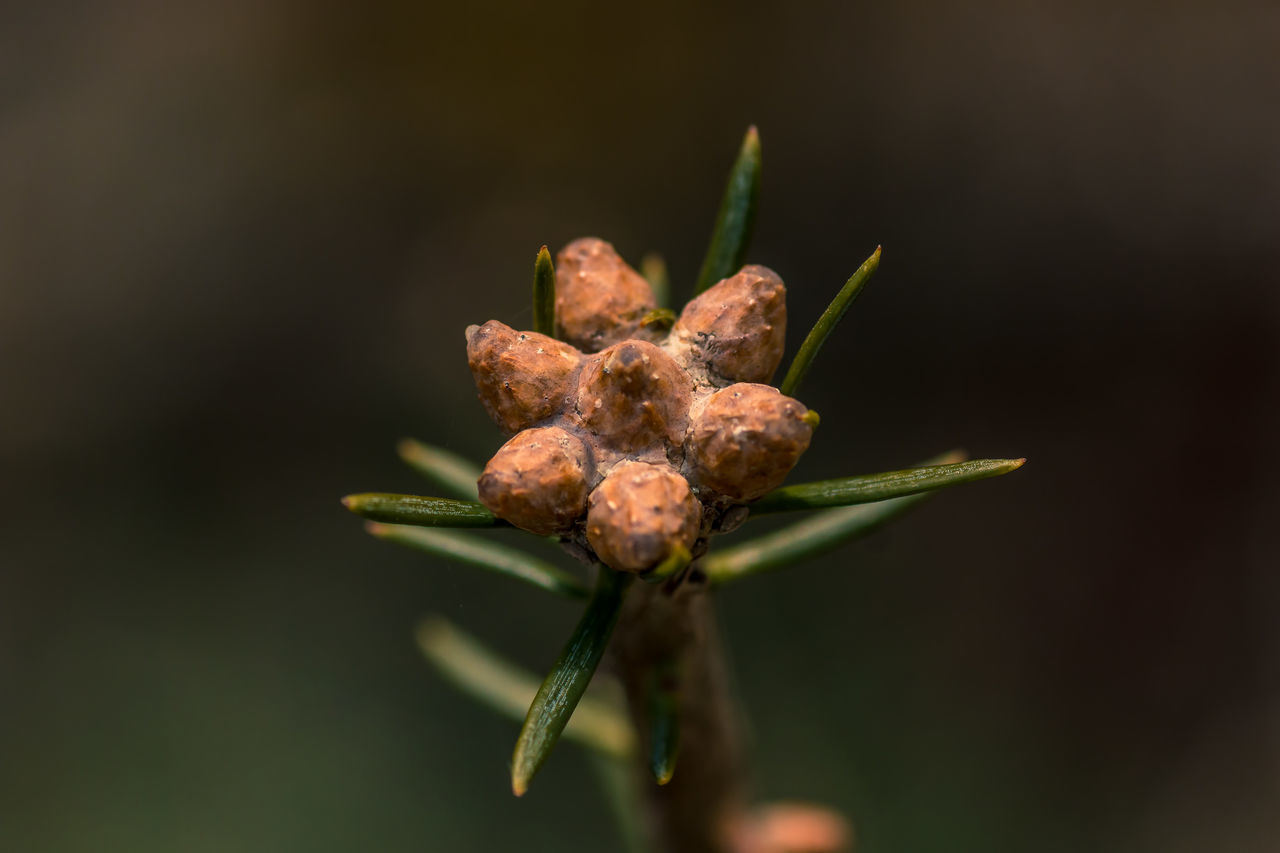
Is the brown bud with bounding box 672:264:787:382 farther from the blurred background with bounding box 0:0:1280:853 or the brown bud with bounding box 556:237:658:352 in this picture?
the blurred background with bounding box 0:0:1280:853

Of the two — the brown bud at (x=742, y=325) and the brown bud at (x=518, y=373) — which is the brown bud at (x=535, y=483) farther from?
the brown bud at (x=742, y=325)

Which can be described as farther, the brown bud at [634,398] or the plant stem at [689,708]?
the plant stem at [689,708]

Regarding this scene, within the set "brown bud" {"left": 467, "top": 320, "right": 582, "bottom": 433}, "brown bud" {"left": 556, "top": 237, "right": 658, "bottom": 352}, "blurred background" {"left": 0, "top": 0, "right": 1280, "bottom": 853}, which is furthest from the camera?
"blurred background" {"left": 0, "top": 0, "right": 1280, "bottom": 853}

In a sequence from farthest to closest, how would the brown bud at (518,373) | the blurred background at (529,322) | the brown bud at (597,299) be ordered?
the blurred background at (529,322) < the brown bud at (597,299) < the brown bud at (518,373)

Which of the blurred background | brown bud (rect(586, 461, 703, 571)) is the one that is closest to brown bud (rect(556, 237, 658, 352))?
brown bud (rect(586, 461, 703, 571))

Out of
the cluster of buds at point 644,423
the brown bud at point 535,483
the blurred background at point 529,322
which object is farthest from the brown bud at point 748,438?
the blurred background at point 529,322
